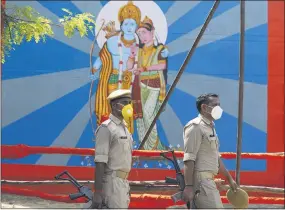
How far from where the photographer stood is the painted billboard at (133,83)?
9406mm

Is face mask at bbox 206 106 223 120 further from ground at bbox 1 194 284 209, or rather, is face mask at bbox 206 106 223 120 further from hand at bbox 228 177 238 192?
ground at bbox 1 194 284 209

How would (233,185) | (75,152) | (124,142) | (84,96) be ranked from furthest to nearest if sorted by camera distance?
(84,96)
(75,152)
(233,185)
(124,142)

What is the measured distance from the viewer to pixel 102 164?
16.1 feet

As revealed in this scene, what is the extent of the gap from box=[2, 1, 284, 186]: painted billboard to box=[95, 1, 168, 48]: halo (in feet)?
0.05

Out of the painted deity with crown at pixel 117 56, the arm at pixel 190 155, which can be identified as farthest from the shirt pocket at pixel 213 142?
the painted deity with crown at pixel 117 56

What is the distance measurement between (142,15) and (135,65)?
838mm

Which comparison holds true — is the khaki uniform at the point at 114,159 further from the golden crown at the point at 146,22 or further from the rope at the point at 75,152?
the golden crown at the point at 146,22

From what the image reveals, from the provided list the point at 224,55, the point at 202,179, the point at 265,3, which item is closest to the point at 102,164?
the point at 202,179

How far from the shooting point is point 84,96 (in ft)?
30.9

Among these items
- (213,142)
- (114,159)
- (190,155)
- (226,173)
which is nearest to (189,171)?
(190,155)

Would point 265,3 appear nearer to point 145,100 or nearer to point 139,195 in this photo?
point 145,100

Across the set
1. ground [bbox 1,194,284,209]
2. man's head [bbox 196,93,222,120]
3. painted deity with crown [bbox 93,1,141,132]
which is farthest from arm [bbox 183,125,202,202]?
painted deity with crown [bbox 93,1,141,132]

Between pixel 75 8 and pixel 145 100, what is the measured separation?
1.92 metres

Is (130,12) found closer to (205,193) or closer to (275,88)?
(275,88)
